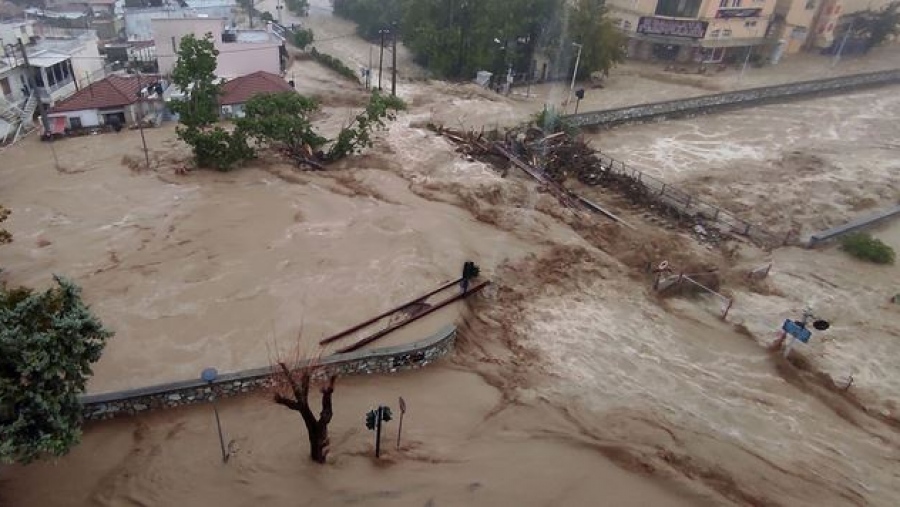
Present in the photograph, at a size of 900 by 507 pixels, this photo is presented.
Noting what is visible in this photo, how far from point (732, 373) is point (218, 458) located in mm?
14196

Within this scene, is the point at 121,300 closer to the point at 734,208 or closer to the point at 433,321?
the point at 433,321

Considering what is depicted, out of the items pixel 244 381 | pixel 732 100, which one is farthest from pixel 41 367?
pixel 732 100

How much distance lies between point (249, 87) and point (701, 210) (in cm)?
2678

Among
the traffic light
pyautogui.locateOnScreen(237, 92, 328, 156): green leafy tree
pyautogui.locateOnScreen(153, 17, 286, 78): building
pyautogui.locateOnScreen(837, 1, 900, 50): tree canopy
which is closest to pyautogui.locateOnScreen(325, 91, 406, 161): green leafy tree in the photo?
pyautogui.locateOnScreen(237, 92, 328, 156): green leafy tree

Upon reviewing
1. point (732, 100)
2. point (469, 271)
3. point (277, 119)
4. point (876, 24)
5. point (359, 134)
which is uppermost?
point (876, 24)

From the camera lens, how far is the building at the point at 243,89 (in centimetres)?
3434

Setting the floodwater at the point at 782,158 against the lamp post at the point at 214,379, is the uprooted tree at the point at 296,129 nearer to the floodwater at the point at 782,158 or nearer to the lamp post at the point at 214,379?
the floodwater at the point at 782,158

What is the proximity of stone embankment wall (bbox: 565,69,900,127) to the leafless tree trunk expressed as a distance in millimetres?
27351

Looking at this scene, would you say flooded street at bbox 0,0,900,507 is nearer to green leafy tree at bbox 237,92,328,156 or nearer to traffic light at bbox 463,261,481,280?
traffic light at bbox 463,261,481,280

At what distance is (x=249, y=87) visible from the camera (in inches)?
1383

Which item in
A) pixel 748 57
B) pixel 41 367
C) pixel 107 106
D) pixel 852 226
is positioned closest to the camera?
pixel 41 367

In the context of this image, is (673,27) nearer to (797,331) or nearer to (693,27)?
(693,27)

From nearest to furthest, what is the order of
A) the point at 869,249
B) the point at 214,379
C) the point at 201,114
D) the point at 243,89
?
the point at 214,379 < the point at 869,249 < the point at 201,114 < the point at 243,89

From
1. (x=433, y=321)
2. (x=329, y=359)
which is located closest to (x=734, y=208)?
(x=433, y=321)
